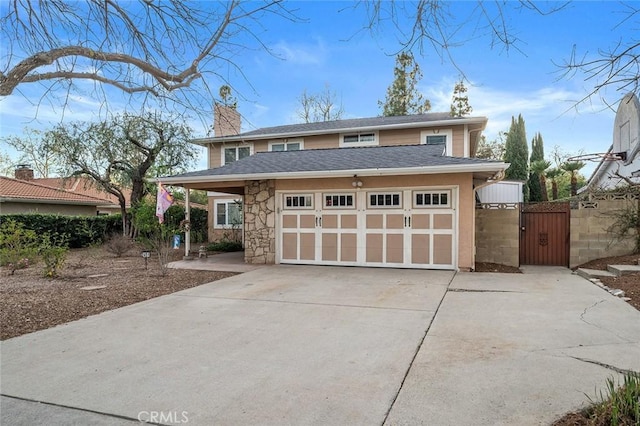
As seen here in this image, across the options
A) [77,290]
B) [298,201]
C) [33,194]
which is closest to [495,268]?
[298,201]

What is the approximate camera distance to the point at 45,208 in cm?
1919

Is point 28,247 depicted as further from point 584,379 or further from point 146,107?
point 584,379

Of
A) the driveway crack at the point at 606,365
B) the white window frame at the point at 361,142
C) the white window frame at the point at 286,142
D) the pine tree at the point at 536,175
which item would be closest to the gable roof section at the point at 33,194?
the white window frame at the point at 286,142

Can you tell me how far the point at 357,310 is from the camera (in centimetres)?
564

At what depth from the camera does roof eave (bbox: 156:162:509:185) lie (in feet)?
28.0

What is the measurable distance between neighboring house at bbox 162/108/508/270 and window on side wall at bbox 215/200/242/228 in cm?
584

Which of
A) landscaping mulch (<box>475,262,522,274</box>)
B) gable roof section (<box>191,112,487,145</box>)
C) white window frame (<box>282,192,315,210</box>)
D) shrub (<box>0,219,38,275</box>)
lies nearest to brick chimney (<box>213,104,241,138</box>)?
white window frame (<box>282,192,315,210</box>)

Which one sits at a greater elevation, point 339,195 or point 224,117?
point 224,117

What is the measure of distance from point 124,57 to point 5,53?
3.53ft

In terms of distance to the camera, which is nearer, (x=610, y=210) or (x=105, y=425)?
(x=105, y=425)

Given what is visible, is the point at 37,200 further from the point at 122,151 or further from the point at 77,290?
the point at 77,290

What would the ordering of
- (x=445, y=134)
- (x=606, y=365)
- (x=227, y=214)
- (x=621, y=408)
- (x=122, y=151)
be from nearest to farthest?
(x=621, y=408), (x=606, y=365), (x=445, y=134), (x=122, y=151), (x=227, y=214)

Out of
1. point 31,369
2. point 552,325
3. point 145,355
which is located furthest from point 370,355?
point 31,369

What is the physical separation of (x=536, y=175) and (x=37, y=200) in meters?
26.6
